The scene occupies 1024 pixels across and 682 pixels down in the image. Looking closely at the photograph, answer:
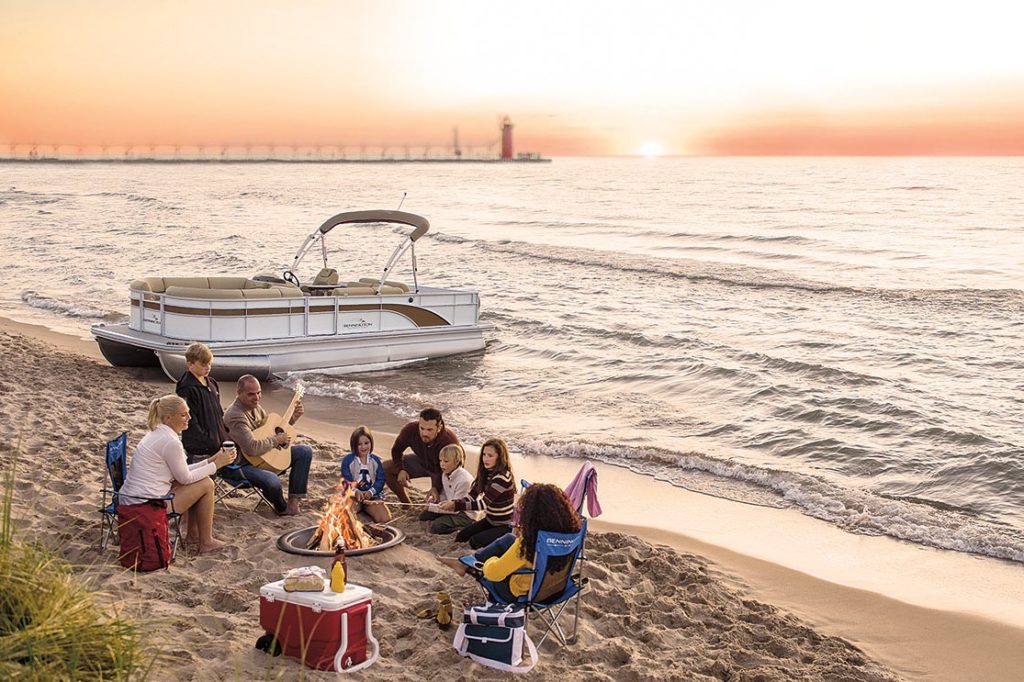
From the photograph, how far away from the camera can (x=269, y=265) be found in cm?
3772

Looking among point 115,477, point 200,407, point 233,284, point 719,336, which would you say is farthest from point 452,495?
point 719,336

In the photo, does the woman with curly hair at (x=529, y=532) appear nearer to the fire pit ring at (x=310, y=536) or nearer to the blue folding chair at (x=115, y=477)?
the fire pit ring at (x=310, y=536)

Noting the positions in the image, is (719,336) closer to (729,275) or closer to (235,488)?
(729,275)

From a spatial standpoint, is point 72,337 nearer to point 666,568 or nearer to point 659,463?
point 659,463

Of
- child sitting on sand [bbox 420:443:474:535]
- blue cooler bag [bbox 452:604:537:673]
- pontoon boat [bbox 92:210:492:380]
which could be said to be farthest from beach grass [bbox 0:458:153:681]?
pontoon boat [bbox 92:210:492:380]

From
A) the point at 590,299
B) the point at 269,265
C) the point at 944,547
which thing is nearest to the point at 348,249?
the point at 269,265

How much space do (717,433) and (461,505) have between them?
22.1 ft

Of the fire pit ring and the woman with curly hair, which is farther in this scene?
the fire pit ring

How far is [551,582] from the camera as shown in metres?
6.39

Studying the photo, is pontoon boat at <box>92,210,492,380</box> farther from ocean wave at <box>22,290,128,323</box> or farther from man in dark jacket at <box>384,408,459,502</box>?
man in dark jacket at <box>384,408,459,502</box>

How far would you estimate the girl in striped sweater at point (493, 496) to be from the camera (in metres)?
7.93

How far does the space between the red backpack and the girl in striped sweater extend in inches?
91.6

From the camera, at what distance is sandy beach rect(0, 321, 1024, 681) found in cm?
632

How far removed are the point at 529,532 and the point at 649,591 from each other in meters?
1.95
